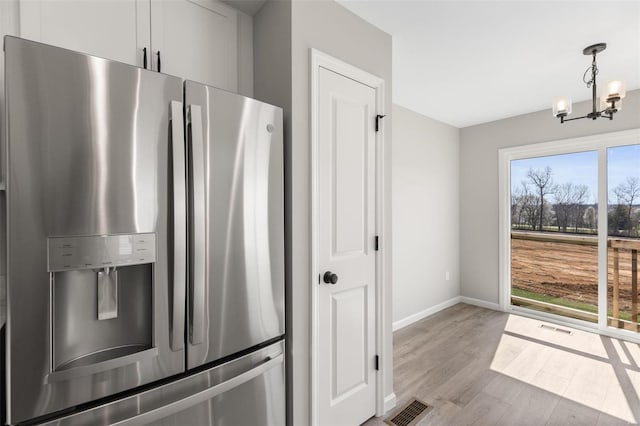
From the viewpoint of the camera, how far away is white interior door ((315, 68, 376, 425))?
1709mm

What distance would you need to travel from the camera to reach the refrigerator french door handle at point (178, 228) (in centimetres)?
113

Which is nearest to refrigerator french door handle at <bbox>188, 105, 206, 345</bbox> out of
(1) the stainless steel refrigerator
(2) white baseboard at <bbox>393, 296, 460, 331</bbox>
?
(1) the stainless steel refrigerator

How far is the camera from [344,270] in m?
1.81

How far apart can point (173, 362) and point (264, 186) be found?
31.2 inches

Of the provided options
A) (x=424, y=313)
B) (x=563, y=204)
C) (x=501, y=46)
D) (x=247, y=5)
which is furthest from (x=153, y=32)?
(x=563, y=204)

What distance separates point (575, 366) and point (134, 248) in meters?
3.54

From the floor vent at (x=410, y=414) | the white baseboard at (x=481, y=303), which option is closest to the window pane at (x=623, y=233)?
the white baseboard at (x=481, y=303)

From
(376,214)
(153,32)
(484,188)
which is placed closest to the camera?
(153,32)

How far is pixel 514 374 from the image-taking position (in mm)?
2545

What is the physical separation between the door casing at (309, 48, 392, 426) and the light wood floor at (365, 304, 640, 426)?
0.51m

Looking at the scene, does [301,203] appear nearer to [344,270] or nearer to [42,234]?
[344,270]

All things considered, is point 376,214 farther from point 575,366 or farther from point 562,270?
point 562,270

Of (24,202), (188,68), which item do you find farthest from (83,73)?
(188,68)

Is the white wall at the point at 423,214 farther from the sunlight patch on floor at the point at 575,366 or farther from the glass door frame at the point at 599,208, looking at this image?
the sunlight patch on floor at the point at 575,366
